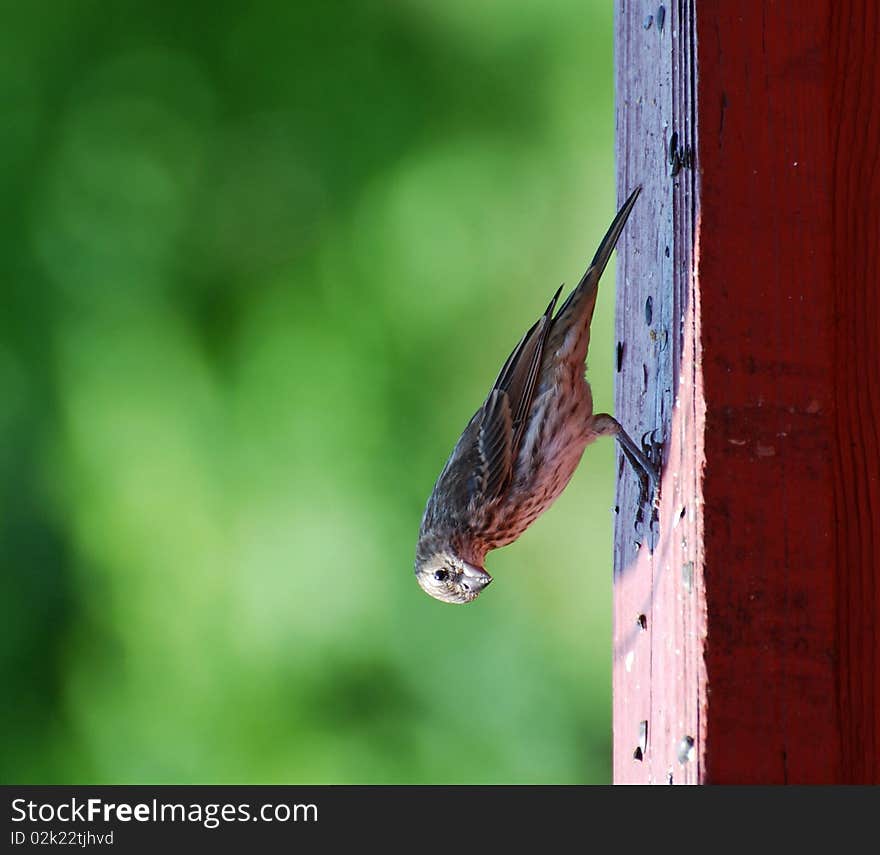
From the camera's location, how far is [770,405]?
240 cm

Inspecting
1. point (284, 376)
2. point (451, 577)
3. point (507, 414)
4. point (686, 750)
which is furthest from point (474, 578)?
point (686, 750)

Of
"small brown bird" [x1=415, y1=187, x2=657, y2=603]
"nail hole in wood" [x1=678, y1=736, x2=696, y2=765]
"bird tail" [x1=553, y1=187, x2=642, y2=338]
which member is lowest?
"nail hole in wood" [x1=678, y1=736, x2=696, y2=765]

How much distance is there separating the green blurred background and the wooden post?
101 inches

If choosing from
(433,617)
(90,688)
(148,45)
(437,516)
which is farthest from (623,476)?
(148,45)

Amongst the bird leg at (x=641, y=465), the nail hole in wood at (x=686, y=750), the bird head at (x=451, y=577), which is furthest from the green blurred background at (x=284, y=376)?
the nail hole in wood at (x=686, y=750)

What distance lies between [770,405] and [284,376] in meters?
3.27

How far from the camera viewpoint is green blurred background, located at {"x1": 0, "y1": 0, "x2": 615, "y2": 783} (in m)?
5.25

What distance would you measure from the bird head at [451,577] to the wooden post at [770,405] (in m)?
1.96

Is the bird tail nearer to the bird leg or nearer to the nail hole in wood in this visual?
the bird leg

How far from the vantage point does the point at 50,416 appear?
5.39m

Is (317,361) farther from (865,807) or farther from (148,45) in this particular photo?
(865,807)

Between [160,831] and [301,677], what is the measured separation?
2868 millimetres

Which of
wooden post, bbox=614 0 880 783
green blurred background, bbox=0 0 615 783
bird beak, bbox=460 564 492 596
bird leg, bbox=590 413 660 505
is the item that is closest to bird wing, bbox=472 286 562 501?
bird beak, bbox=460 564 492 596

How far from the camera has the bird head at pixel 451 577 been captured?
460 cm
